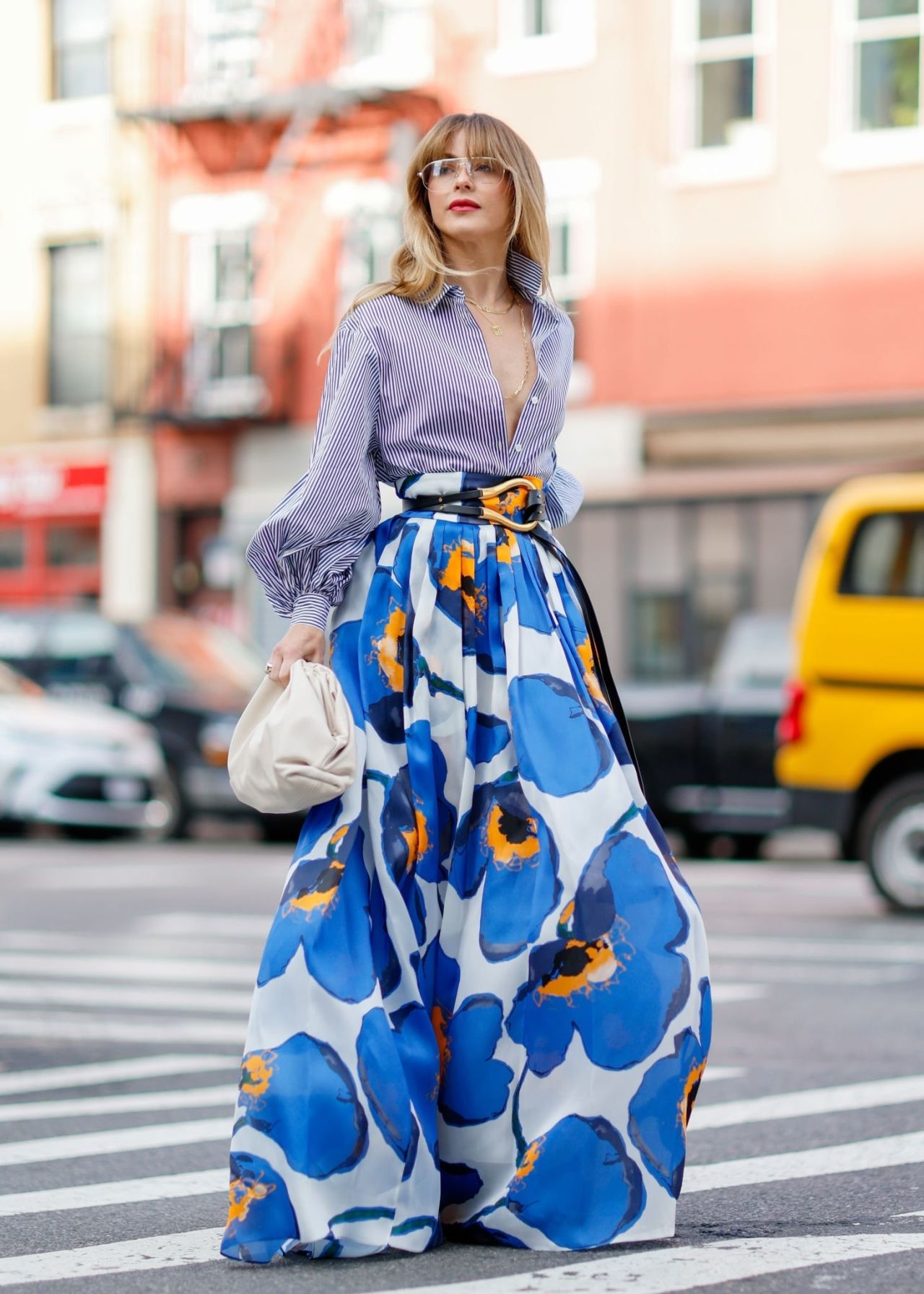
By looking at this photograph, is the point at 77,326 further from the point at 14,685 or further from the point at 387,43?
the point at 14,685

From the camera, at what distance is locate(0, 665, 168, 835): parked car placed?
16.3m

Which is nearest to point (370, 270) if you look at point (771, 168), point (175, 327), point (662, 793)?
point (175, 327)

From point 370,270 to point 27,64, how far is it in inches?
187

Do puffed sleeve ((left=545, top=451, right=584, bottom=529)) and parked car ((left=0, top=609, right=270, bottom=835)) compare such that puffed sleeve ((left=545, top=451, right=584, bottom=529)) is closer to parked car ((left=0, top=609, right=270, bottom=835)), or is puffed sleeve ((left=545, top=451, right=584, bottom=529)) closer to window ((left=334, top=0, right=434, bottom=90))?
parked car ((left=0, top=609, right=270, bottom=835))

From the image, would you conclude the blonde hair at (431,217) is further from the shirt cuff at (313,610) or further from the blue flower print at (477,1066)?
the blue flower print at (477,1066)

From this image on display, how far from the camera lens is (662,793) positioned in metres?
15.0

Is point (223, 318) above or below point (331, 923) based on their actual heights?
above

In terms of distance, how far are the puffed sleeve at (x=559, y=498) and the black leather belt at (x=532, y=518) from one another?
0.25 ft

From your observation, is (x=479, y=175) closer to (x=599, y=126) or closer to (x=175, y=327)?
(x=599, y=126)

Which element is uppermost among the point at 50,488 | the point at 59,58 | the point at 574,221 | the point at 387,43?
the point at 59,58

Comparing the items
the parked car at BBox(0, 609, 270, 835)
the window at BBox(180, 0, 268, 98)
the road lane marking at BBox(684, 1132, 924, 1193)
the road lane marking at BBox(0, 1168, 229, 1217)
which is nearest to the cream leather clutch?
the road lane marking at BBox(0, 1168, 229, 1217)

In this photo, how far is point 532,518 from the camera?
4078mm

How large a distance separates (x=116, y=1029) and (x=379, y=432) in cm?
384

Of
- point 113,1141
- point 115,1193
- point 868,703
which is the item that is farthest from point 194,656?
point 115,1193
